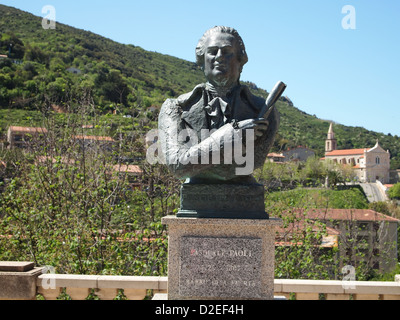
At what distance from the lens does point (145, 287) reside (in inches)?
177

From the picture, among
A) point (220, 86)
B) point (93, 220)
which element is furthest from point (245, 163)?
point (93, 220)

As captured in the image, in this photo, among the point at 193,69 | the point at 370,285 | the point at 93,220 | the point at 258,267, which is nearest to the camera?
the point at 258,267

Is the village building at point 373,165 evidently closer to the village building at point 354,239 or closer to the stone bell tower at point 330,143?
the stone bell tower at point 330,143

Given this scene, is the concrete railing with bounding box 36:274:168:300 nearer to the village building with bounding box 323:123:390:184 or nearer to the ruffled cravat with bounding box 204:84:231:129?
the ruffled cravat with bounding box 204:84:231:129

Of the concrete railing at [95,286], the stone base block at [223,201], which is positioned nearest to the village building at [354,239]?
the concrete railing at [95,286]

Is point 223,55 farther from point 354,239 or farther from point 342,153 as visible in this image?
point 342,153

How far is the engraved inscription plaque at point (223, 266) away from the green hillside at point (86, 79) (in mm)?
5049

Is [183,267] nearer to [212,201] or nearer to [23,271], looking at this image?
[212,201]

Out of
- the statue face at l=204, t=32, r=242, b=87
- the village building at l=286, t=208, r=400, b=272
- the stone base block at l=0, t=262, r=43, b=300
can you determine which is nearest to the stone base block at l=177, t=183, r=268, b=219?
the statue face at l=204, t=32, r=242, b=87

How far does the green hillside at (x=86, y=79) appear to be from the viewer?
A: 9.41 metres

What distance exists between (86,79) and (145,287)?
8369 millimetres

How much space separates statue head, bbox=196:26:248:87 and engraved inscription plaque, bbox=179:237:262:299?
4.98 ft

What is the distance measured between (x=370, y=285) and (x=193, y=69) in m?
94.1

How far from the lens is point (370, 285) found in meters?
4.44
